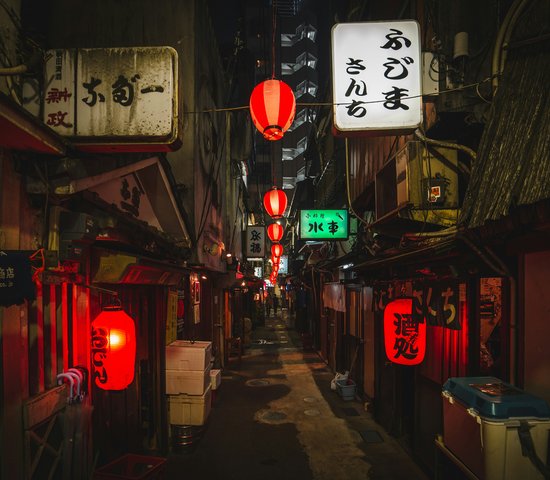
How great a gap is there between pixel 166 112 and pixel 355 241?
12941 millimetres

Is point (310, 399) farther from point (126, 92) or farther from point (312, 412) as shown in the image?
point (126, 92)

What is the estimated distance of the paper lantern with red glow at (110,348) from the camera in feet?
21.0

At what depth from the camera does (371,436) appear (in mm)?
12273

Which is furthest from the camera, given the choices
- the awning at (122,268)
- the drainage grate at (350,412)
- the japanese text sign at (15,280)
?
the drainage grate at (350,412)

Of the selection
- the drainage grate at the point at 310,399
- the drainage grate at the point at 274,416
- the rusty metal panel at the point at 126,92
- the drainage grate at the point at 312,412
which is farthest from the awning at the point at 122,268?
the drainage grate at the point at 310,399

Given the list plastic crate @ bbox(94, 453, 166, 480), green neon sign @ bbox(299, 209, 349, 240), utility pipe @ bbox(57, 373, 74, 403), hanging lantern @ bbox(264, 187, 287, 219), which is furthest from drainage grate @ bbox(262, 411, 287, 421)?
utility pipe @ bbox(57, 373, 74, 403)

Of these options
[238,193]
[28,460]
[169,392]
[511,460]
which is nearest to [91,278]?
[28,460]

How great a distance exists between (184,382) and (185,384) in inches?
2.7

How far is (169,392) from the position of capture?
11.0 metres

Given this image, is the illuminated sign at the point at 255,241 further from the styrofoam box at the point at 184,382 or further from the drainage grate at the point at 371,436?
the styrofoam box at the point at 184,382

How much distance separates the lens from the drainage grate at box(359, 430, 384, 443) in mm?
11953

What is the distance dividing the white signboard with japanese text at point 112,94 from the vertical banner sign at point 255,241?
22.2 m

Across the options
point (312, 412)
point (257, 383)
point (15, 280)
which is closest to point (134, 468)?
point (15, 280)

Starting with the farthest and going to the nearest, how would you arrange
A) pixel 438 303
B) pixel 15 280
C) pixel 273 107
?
1. pixel 438 303
2. pixel 273 107
3. pixel 15 280
